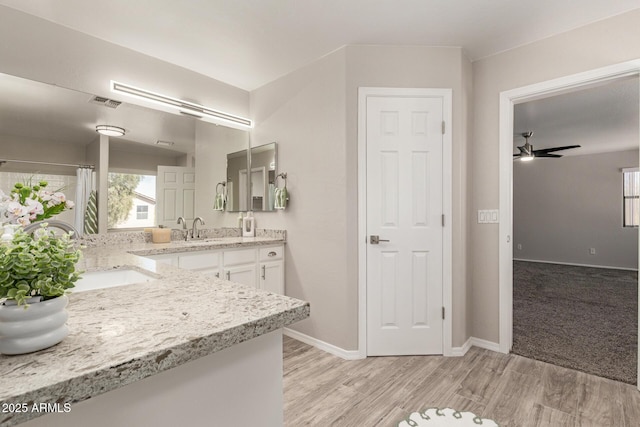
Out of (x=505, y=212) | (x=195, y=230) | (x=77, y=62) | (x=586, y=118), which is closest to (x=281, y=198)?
(x=195, y=230)

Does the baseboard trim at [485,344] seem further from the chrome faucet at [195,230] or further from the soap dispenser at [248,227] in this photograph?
the chrome faucet at [195,230]

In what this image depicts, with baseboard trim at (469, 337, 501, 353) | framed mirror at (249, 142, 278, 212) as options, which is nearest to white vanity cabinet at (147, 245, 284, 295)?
framed mirror at (249, 142, 278, 212)

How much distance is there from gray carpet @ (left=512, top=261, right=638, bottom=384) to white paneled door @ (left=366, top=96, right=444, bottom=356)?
2.94ft

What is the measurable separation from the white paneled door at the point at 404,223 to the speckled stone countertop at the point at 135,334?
1691 mm

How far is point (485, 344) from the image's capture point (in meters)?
2.60

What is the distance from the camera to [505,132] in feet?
8.34

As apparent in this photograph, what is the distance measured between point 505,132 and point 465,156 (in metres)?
0.38

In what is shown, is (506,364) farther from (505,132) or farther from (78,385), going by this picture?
(78,385)

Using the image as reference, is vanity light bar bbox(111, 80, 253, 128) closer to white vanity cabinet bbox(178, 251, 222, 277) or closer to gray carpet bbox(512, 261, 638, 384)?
white vanity cabinet bbox(178, 251, 222, 277)

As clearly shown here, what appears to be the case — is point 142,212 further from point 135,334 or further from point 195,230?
point 135,334

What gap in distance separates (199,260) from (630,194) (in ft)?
27.1

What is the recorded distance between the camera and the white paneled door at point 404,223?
2.48 m

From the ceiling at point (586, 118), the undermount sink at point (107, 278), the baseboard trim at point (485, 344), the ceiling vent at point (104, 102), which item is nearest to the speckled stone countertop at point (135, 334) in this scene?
the undermount sink at point (107, 278)

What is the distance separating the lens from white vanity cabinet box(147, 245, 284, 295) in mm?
2367
